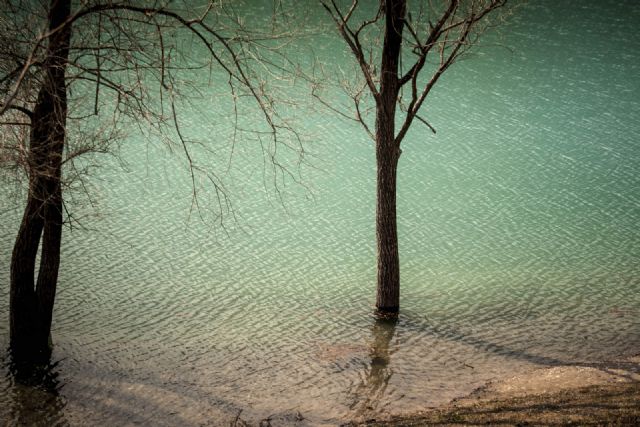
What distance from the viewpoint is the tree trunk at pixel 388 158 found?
42.4ft

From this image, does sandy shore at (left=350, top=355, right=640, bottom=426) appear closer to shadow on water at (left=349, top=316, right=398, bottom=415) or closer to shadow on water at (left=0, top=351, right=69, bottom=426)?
shadow on water at (left=349, top=316, right=398, bottom=415)

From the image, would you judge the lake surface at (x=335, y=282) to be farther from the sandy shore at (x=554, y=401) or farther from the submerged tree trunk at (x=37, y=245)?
the sandy shore at (x=554, y=401)

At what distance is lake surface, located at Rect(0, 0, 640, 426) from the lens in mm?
10633

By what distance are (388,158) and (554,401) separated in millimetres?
5642

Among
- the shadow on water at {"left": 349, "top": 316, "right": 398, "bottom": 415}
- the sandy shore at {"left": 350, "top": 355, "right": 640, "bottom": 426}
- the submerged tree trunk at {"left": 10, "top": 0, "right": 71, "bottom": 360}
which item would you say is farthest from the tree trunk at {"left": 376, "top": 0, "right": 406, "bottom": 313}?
the submerged tree trunk at {"left": 10, "top": 0, "right": 71, "bottom": 360}

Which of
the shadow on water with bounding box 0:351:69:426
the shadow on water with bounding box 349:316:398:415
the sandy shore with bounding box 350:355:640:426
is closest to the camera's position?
the sandy shore with bounding box 350:355:640:426

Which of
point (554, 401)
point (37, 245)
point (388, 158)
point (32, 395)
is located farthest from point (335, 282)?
point (554, 401)

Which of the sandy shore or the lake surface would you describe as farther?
the lake surface

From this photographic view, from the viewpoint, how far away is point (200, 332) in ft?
41.0

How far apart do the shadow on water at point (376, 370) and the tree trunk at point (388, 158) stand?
57cm

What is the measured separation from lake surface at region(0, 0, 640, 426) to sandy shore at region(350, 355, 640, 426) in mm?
656

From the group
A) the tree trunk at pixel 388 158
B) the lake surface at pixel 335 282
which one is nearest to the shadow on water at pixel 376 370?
the lake surface at pixel 335 282

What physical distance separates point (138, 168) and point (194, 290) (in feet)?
28.4

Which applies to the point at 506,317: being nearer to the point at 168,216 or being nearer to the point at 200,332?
the point at 200,332
